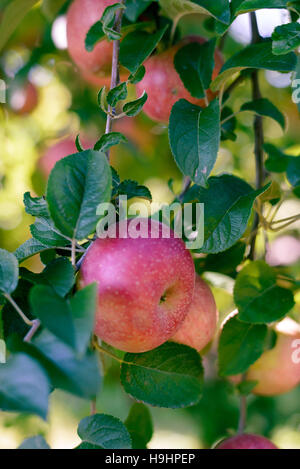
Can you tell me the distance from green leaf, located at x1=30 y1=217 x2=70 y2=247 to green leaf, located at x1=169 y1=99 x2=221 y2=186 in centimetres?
19

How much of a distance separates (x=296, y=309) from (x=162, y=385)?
54 centimetres

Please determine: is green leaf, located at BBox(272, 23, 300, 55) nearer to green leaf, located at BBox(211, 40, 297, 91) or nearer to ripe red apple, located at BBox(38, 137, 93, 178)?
green leaf, located at BBox(211, 40, 297, 91)

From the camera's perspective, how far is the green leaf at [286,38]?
64cm

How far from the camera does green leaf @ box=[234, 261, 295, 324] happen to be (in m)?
0.77

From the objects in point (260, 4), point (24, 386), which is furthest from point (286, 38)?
point (24, 386)

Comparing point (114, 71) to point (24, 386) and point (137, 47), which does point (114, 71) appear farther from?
point (24, 386)

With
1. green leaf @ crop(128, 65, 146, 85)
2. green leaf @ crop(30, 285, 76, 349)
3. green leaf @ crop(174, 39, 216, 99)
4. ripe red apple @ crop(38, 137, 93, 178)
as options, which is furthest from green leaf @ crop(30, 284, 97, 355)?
ripe red apple @ crop(38, 137, 93, 178)

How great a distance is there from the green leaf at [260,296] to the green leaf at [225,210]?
130 millimetres

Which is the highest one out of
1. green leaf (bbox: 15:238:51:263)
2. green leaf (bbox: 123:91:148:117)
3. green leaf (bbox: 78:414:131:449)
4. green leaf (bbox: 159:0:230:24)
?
green leaf (bbox: 159:0:230:24)

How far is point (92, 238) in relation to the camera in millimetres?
667

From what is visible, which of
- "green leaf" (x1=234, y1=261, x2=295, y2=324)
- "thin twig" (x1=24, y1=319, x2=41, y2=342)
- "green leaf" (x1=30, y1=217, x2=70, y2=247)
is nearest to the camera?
"thin twig" (x1=24, y1=319, x2=41, y2=342)

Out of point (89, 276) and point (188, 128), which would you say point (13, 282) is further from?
point (188, 128)

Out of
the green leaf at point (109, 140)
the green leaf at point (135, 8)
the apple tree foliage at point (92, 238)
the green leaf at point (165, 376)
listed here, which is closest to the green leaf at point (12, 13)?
the apple tree foliage at point (92, 238)

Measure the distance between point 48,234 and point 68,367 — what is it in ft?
0.78
